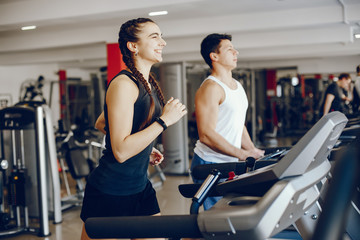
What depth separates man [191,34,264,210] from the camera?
2084 millimetres

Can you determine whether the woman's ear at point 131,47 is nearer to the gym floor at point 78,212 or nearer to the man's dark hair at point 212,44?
the man's dark hair at point 212,44

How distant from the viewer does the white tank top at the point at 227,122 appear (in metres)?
2.14

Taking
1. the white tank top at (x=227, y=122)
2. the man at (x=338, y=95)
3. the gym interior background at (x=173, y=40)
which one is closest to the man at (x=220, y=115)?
the white tank top at (x=227, y=122)

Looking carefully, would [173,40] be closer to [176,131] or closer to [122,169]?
[176,131]

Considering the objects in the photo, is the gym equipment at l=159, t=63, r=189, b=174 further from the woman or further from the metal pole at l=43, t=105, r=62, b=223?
the woman

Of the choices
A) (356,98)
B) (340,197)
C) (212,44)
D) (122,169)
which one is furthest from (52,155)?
(340,197)

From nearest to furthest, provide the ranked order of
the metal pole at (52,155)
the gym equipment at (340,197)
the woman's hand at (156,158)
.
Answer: the gym equipment at (340,197), the woman's hand at (156,158), the metal pole at (52,155)

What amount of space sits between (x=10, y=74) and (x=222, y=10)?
730cm

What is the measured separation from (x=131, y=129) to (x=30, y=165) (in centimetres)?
291

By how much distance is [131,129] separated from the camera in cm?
140

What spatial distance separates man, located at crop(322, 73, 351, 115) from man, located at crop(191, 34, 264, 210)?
1.88 m

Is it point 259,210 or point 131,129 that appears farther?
point 131,129

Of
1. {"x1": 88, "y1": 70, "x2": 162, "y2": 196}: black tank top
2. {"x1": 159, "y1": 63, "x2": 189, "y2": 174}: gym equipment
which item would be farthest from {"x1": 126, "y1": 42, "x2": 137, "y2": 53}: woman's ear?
{"x1": 159, "y1": 63, "x2": 189, "y2": 174}: gym equipment

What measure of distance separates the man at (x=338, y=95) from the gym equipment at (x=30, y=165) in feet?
8.83
